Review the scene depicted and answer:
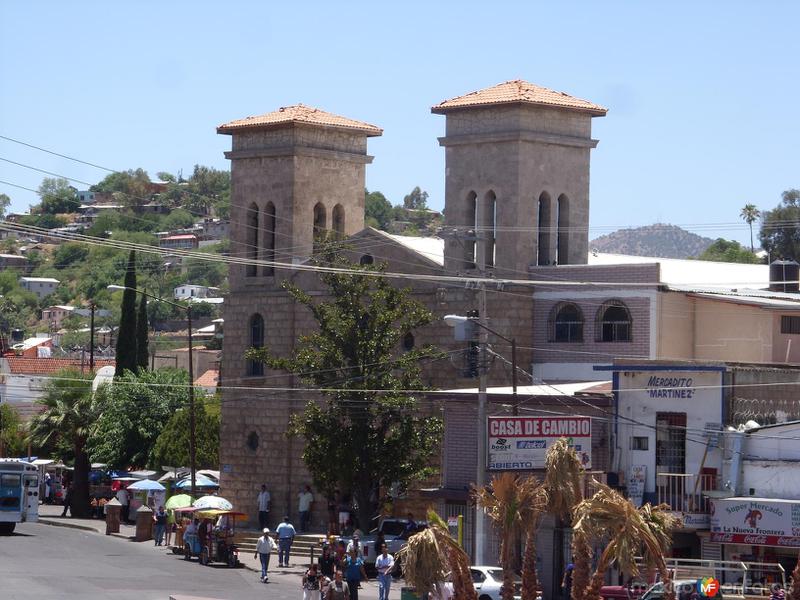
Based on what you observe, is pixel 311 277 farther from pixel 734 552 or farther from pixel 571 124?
pixel 734 552

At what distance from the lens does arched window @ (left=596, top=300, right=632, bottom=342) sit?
153 ft

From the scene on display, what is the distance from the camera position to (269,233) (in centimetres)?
5506

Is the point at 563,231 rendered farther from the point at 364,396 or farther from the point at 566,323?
the point at 364,396

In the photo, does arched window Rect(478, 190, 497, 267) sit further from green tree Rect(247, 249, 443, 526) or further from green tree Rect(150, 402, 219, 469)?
green tree Rect(150, 402, 219, 469)

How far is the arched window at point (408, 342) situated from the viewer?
50.5 meters

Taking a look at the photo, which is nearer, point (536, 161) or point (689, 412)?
point (689, 412)

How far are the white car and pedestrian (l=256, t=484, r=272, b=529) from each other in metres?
18.2

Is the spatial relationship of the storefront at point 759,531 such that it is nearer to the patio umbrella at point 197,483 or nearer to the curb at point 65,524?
the patio umbrella at point 197,483

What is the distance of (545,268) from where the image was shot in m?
48.9

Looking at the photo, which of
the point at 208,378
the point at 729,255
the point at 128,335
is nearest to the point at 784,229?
the point at 729,255

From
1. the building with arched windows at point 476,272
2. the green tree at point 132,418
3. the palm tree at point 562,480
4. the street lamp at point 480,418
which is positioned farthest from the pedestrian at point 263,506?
the palm tree at point 562,480

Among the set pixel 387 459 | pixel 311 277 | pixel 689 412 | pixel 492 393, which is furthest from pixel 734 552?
pixel 311 277

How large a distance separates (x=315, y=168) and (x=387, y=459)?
12.6 metres

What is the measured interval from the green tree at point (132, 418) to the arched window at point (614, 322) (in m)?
20.4
